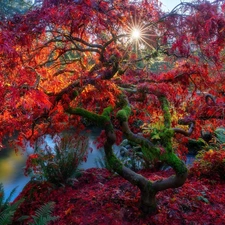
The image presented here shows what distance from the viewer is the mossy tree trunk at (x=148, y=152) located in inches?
87.5

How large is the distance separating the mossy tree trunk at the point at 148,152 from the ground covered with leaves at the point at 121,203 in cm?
21

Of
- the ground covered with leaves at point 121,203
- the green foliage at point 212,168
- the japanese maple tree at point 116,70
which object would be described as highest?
the japanese maple tree at point 116,70

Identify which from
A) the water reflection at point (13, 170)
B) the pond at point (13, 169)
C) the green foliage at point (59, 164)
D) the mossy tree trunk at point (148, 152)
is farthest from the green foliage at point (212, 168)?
the water reflection at point (13, 170)

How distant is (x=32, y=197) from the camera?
329 centimetres

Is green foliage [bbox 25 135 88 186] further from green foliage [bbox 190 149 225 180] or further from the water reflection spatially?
green foliage [bbox 190 149 225 180]

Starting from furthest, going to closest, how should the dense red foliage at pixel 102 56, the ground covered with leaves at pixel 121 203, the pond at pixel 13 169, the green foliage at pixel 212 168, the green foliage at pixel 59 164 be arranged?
the pond at pixel 13 169
the green foliage at pixel 212 168
the green foliage at pixel 59 164
the ground covered with leaves at pixel 121 203
the dense red foliage at pixel 102 56

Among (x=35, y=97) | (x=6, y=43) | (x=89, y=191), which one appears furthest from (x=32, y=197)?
(x=6, y=43)

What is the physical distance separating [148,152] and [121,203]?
974 millimetres

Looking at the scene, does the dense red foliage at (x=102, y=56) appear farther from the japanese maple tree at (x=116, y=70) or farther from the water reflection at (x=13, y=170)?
the water reflection at (x=13, y=170)

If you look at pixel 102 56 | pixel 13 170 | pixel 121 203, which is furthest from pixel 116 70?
pixel 13 170

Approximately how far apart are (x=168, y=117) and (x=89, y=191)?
5.56 ft

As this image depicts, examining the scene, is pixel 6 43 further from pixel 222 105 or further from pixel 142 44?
pixel 222 105

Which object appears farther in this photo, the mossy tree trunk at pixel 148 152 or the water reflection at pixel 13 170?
the water reflection at pixel 13 170

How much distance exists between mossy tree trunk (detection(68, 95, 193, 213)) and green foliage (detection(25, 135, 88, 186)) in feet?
4.61
